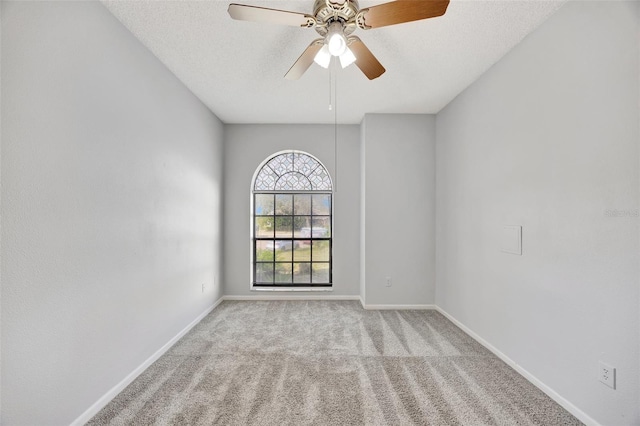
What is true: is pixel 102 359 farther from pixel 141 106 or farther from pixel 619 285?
pixel 619 285

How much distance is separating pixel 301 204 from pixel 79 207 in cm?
306

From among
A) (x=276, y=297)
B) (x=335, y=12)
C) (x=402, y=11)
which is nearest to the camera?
(x=402, y=11)

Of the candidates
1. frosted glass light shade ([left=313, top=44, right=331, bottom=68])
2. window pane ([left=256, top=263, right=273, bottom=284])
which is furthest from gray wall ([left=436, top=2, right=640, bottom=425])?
window pane ([left=256, top=263, right=273, bottom=284])

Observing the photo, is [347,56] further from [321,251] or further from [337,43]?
[321,251]

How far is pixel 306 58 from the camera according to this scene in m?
2.02

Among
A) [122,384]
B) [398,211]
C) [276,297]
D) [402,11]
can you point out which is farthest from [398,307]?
[402,11]

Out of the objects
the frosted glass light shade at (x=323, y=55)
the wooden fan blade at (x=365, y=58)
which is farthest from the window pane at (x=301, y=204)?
the frosted glass light shade at (x=323, y=55)

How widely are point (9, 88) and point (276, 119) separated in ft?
9.91

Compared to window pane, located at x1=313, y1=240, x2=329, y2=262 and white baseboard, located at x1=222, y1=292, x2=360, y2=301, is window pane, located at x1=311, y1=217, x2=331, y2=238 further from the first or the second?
white baseboard, located at x1=222, y1=292, x2=360, y2=301

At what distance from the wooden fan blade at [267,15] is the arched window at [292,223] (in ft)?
9.36

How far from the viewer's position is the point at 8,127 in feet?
A: 4.37

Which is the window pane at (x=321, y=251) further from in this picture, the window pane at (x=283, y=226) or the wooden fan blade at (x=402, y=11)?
the wooden fan blade at (x=402, y=11)

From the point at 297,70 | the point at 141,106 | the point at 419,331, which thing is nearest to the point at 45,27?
the point at 141,106

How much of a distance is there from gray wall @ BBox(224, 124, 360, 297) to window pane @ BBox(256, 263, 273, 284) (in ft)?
0.79
